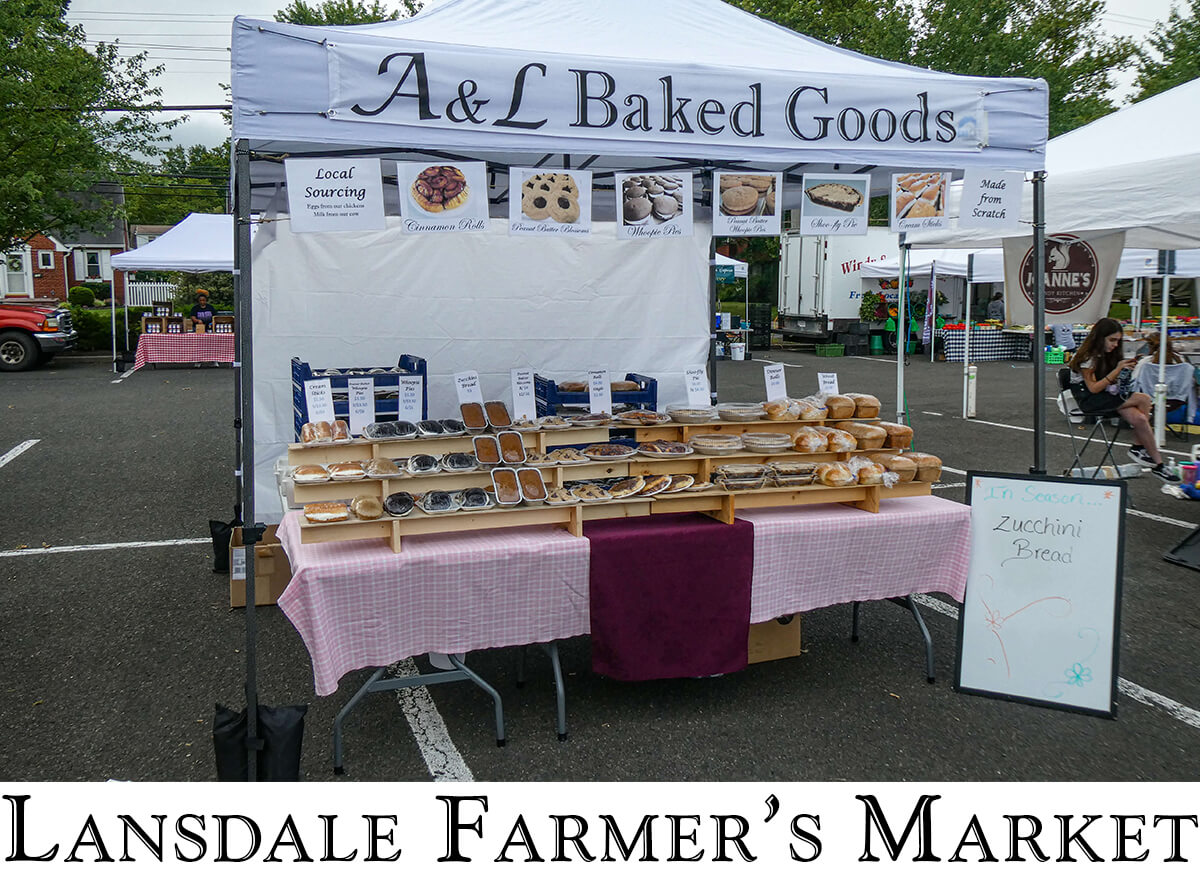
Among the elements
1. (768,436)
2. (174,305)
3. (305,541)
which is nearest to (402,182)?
(305,541)

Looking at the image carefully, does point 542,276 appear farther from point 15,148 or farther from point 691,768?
point 15,148

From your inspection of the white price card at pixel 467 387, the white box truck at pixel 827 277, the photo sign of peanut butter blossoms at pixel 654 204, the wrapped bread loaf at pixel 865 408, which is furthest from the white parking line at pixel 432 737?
the white box truck at pixel 827 277

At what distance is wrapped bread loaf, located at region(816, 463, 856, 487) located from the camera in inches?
155

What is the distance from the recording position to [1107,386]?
739cm

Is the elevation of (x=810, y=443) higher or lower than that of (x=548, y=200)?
lower

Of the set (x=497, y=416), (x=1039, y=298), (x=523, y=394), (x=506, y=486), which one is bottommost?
(x=506, y=486)

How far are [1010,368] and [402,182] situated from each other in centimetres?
1861

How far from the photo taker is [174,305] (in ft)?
88.2

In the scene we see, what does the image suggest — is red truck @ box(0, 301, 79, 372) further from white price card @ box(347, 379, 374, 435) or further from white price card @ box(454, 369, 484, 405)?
white price card @ box(454, 369, 484, 405)

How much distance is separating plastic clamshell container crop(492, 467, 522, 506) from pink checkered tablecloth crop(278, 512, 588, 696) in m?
0.15

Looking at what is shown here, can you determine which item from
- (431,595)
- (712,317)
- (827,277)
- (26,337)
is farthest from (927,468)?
(26,337)

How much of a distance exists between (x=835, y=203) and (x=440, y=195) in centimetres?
203

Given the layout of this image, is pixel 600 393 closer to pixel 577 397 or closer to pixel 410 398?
pixel 577 397

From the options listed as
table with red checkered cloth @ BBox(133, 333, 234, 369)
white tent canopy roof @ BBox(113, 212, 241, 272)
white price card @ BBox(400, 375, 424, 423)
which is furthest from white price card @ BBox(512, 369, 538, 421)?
table with red checkered cloth @ BBox(133, 333, 234, 369)
